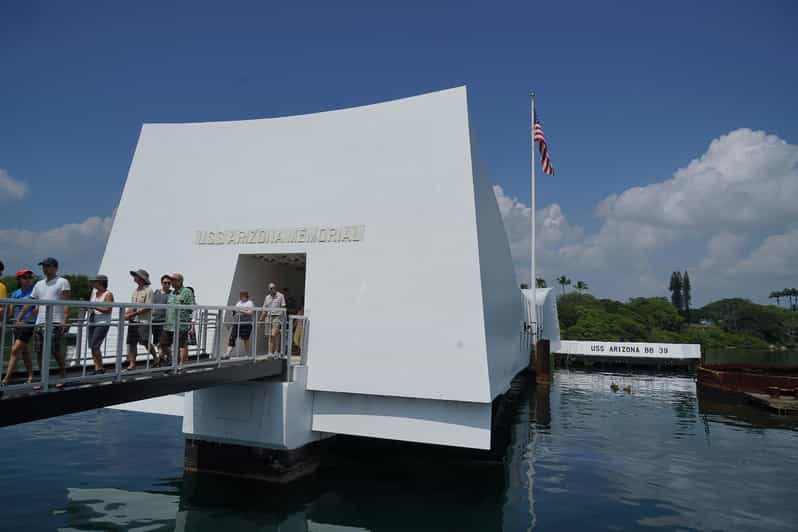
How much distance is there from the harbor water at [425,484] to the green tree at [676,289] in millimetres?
106329

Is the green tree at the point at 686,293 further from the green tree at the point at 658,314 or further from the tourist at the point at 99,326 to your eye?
the tourist at the point at 99,326

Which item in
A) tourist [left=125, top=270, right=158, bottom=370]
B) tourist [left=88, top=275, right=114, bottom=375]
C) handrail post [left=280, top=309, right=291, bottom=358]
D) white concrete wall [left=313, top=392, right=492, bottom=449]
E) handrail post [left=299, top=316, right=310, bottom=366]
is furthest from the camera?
handrail post [left=299, top=316, right=310, bottom=366]

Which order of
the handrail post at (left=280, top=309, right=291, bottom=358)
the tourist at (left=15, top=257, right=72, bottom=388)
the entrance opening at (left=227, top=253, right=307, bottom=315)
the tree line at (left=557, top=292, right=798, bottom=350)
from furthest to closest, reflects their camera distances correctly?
the tree line at (left=557, top=292, right=798, bottom=350) → the entrance opening at (left=227, top=253, right=307, bottom=315) → the handrail post at (left=280, top=309, right=291, bottom=358) → the tourist at (left=15, top=257, right=72, bottom=388)

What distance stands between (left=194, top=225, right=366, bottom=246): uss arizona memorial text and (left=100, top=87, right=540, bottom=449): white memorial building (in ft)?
0.11

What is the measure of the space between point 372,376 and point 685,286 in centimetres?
11881

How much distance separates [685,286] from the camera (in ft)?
363

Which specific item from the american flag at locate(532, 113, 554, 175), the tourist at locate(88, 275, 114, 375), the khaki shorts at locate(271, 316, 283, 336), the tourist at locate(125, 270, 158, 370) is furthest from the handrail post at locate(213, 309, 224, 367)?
the american flag at locate(532, 113, 554, 175)

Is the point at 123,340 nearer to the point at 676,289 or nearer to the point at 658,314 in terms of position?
the point at 658,314

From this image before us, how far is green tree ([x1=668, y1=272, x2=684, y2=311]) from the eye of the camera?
111 m

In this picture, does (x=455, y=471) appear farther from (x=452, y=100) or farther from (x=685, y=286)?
(x=685, y=286)

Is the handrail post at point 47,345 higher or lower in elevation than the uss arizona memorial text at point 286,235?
lower

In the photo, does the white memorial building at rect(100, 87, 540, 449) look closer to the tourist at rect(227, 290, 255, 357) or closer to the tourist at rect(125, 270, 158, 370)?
the tourist at rect(227, 290, 255, 357)

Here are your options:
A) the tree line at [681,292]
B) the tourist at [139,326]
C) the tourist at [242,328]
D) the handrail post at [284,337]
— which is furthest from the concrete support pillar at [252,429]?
the tree line at [681,292]

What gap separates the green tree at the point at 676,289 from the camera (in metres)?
111
